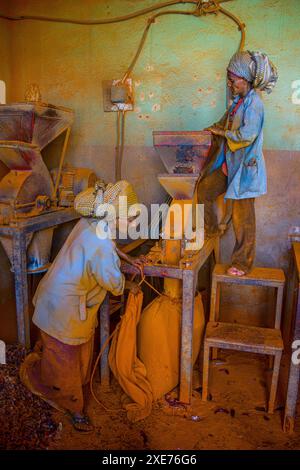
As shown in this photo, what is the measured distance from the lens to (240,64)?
3.31 m

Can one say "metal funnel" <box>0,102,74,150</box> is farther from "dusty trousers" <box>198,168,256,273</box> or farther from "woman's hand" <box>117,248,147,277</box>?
"dusty trousers" <box>198,168,256,273</box>

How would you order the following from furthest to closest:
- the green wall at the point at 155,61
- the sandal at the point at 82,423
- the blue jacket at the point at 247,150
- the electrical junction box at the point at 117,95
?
the electrical junction box at the point at 117,95
the green wall at the point at 155,61
the blue jacket at the point at 247,150
the sandal at the point at 82,423

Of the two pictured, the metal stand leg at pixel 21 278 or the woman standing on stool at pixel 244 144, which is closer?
the woman standing on stool at pixel 244 144

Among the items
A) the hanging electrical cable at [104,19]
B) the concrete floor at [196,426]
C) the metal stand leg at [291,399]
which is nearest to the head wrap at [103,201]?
the concrete floor at [196,426]

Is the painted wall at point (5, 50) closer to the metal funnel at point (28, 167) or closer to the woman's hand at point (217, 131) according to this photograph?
the metal funnel at point (28, 167)

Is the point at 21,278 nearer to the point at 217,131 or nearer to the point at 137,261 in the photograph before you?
the point at 137,261

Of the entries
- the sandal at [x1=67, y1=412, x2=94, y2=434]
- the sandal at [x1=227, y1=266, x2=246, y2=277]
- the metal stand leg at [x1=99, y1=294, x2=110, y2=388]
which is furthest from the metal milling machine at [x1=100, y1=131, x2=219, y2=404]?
the sandal at [x1=67, y1=412, x2=94, y2=434]

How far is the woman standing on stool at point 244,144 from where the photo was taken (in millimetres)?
3293

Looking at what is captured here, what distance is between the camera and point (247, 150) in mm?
3387

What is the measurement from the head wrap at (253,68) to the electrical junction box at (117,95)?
1307mm

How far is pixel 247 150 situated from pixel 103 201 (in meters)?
1.32

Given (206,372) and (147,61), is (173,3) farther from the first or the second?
(206,372)

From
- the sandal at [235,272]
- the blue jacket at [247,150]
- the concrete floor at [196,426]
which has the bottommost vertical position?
the concrete floor at [196,426]
